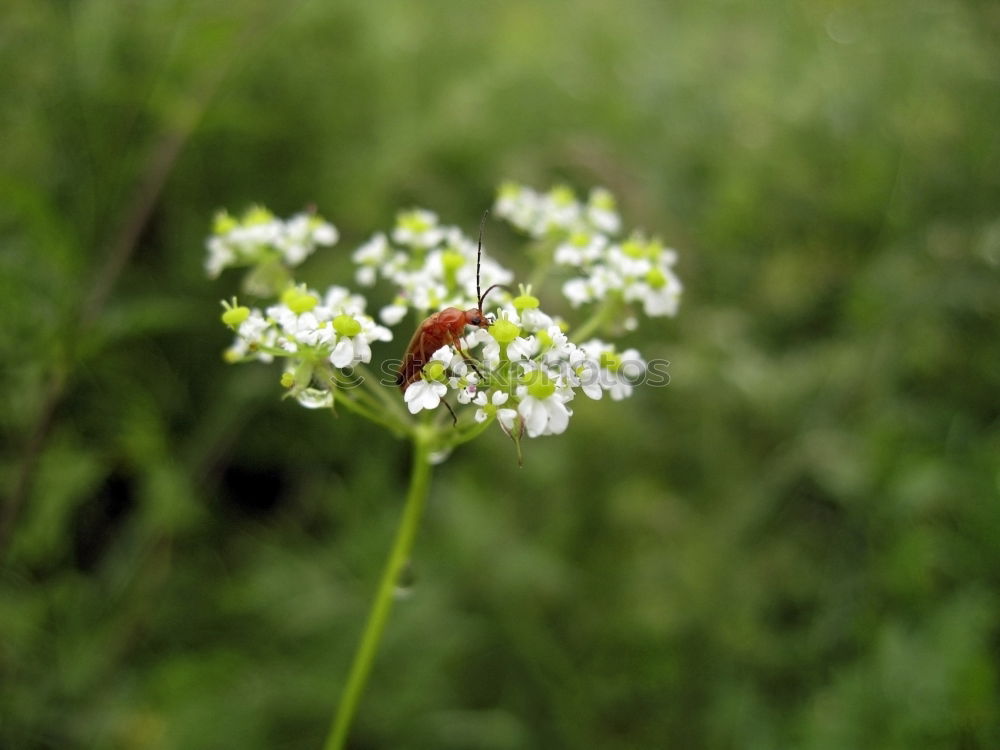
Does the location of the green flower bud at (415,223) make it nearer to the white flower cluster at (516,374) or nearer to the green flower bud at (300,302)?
the green flower bud at (300,302)

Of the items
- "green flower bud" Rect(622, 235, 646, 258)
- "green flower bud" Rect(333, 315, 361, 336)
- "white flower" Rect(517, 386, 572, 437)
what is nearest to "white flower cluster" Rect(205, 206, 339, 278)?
"green flower bud" Rect(333, 315, 361, 336)

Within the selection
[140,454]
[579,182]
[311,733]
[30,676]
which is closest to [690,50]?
[579,182]

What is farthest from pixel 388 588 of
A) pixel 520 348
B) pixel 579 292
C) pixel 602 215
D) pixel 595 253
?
pixel 602 215

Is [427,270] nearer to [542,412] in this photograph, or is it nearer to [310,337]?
[310,337]

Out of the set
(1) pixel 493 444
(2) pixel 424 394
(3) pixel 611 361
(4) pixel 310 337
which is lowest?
(2) pixel 424 394

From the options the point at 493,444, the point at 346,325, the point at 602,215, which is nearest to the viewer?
the point at 346,325

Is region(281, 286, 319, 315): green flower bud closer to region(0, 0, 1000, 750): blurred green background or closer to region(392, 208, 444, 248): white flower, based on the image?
region(392, 208, 444, 248): white flower

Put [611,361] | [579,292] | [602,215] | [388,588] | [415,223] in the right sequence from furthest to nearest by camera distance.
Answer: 1. [602,215]
2. [415,223]
3. [579,292]
4. [388,588]
5. [611,361]
